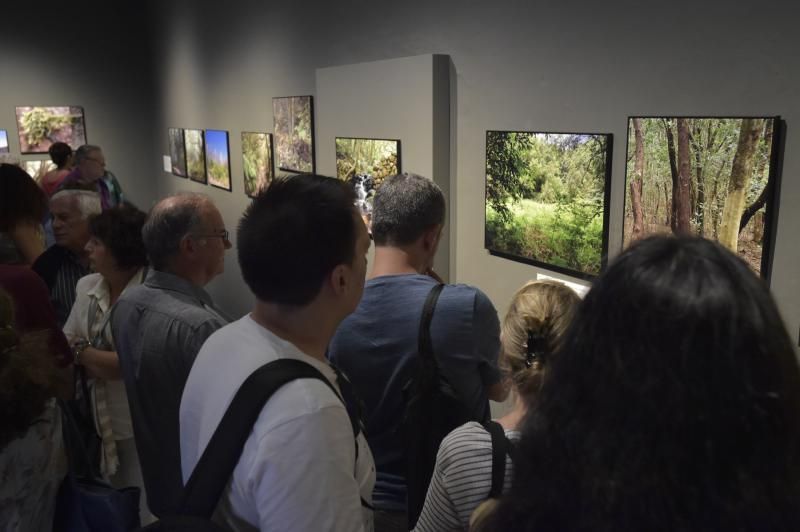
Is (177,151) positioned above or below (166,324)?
above

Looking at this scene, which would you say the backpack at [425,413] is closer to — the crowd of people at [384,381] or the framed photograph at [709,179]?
the crowd of people at [384,381]

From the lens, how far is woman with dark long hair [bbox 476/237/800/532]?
25.3 inches

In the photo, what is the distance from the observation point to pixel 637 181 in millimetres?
2580

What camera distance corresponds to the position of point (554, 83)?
2.99 metres

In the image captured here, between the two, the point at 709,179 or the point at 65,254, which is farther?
the point at 65,254

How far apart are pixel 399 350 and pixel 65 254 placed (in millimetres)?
2181

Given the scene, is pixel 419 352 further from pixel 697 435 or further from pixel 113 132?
pixel 113 132

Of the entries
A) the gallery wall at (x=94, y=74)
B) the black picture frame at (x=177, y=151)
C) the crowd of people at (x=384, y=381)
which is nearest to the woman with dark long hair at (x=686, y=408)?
the crowd of people at (x=384, y=381)

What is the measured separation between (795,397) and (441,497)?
0.90 m

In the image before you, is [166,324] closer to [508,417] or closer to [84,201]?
[508,417]

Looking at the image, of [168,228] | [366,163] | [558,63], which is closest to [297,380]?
[168,228]

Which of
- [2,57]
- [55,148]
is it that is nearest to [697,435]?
[55,148]

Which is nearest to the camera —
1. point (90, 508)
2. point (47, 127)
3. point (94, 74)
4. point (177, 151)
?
point (90, 508)

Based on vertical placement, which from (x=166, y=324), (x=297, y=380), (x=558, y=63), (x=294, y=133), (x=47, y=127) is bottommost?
(x=166, y=324)
